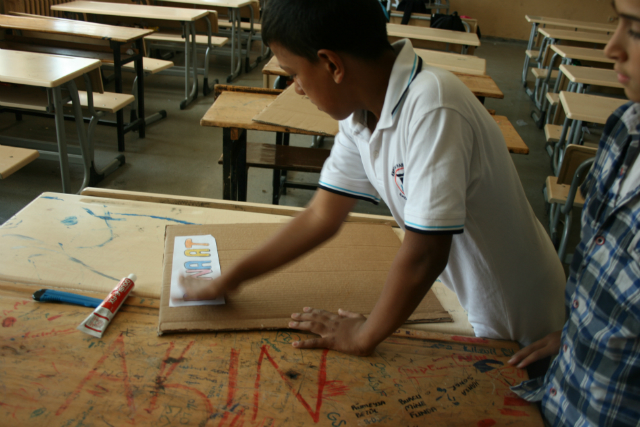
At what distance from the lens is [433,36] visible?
3.98 metres

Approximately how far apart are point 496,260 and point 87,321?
684 millimetres

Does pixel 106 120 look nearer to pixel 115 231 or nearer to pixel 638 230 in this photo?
pixel 115 231

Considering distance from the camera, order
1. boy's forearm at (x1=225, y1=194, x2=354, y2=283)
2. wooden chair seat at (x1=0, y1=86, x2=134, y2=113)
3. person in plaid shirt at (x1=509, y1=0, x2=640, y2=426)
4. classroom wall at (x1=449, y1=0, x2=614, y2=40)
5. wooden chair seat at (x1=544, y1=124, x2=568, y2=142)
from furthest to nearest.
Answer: classroom wall at (x1=449, y1=0, x2=614, y2=40) < wooden chair seat at (x1=544, y1=124, x2=568, y2=142) < wooden chair seat at (x1=0, y1=86, x2=134, y2=113) < boy's forearm at (x1=225, y1=194, x2=354, y2=283) < person in plaid shirt at (x1=509, y1=0, x2=640, y2=426)

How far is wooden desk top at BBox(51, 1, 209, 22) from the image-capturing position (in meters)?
4.08

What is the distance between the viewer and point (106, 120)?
3857 mm

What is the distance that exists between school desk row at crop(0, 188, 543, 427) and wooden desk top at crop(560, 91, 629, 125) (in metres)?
2.13

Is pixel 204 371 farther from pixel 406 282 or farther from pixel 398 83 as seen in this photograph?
pixel 398 83

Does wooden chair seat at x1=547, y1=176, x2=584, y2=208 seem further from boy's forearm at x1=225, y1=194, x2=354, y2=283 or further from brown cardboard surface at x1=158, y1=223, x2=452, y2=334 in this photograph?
boy's forearm at x1=225, y1=194, x2=354, y2=283

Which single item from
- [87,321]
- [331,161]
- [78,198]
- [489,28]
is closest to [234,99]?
[78,198]

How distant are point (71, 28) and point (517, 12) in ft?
28.2

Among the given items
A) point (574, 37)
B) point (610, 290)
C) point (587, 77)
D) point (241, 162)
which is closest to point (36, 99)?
point (241, 162)

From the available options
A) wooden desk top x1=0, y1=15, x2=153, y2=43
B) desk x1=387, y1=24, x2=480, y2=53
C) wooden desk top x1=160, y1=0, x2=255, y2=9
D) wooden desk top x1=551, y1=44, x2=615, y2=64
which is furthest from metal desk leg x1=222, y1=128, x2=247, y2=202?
wooden desk top x1=160, y1=0, x2=255, y2=9

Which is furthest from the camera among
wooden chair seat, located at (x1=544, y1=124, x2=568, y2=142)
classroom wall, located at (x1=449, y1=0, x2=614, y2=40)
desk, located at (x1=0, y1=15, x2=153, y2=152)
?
classroom wall, located at (x1=449, y1=0, x2=614, y2=40)

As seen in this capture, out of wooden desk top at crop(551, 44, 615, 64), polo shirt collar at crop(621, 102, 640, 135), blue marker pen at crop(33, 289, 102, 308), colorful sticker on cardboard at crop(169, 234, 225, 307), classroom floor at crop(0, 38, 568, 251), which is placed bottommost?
classroom floor at crop(0, 38, 568, 251)
